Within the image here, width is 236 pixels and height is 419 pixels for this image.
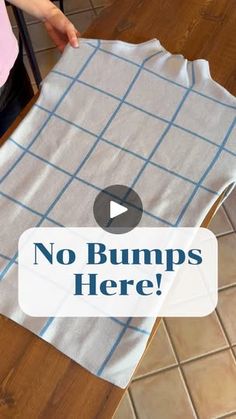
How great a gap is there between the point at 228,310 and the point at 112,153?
26.9 inches

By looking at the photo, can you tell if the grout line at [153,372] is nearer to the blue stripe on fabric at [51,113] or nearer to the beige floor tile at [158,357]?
the beige floor tile at [158,357]

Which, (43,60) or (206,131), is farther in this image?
(43,60)

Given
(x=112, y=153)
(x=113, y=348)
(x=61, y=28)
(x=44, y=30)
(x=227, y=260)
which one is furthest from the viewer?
(x=44, y=30)

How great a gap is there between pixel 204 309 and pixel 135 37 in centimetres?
73

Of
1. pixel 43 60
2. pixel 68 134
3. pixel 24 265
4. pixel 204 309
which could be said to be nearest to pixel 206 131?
pixel 68 134

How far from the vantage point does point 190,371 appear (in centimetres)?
103

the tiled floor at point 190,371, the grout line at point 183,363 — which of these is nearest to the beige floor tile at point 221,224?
the tiled floor at point 190,371

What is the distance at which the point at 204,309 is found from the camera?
44.1 inches

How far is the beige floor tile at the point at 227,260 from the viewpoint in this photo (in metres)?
1.12

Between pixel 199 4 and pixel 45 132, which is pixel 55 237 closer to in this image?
pixel 45 132

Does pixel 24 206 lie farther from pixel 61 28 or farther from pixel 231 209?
pixel 231 209

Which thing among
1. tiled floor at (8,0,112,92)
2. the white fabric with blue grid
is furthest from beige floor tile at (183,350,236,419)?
tiled floor at (8,0,112,92)

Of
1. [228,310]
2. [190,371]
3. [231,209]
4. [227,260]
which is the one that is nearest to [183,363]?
[190,371]

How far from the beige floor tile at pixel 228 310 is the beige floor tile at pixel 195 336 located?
2 centimetres
